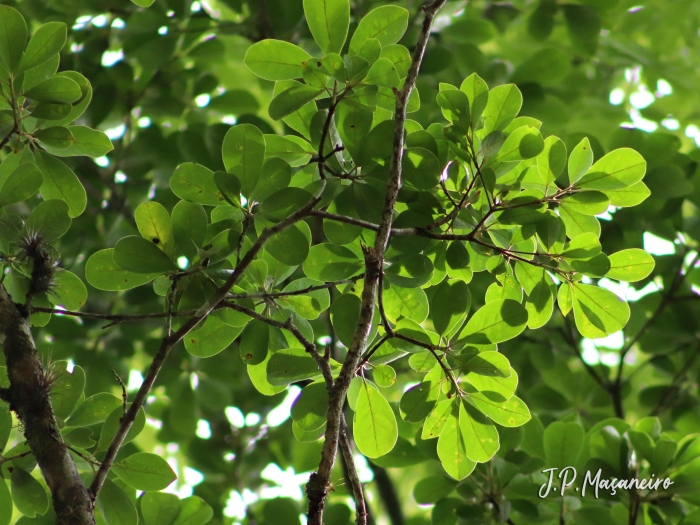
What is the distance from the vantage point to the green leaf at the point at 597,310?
1403mm

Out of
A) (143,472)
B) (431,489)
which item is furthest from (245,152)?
(431,489)

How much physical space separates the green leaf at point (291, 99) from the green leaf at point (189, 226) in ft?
0.79

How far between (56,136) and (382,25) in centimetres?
73

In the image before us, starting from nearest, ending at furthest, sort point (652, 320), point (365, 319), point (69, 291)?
1. point (365, 319)
2. point (69, 291)
3. point (652, 320)

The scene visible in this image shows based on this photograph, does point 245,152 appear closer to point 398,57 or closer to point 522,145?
point 398,57

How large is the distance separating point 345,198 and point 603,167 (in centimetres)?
51

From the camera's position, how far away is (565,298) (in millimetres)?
1439

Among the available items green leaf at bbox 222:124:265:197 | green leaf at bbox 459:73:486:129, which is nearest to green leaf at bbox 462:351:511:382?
green leaf at bbox 459:73:486:129

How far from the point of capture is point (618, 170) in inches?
52.9

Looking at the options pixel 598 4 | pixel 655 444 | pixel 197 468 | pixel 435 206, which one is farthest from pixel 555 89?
pixel 197 468

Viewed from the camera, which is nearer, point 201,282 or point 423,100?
point 201,282

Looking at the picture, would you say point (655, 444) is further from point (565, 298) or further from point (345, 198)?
point (345, 198)

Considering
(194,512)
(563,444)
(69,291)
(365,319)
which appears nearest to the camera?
(365,319)

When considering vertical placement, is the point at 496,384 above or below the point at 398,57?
below
